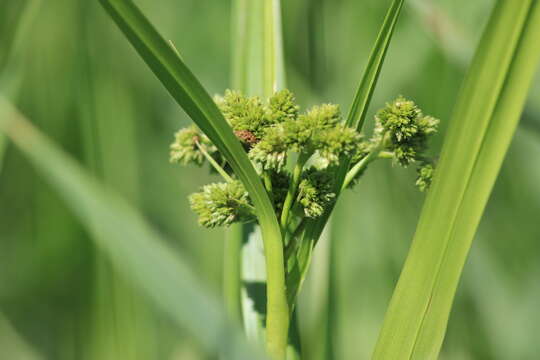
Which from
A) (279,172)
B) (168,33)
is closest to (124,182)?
(168,33)

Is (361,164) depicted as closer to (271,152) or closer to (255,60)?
(271,152)

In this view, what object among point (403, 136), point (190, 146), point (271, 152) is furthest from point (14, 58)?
point (403, 136)

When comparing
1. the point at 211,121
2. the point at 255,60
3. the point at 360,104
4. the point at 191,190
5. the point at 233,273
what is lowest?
the point at 233,273

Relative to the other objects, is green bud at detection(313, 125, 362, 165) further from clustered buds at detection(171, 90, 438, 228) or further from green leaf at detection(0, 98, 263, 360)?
green leaf at detection(0, 98, 263, 360)

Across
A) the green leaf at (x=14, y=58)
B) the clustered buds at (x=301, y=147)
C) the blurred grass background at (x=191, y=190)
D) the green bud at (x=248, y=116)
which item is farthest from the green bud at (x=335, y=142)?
the green leaf at (x=14, y=58)

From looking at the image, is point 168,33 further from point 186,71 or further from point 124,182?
point 186,71

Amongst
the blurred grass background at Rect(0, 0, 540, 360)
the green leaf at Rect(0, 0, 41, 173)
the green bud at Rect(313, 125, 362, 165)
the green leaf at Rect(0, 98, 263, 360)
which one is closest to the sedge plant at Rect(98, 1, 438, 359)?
the green bud at Rect(313, 125, 362, 165)
